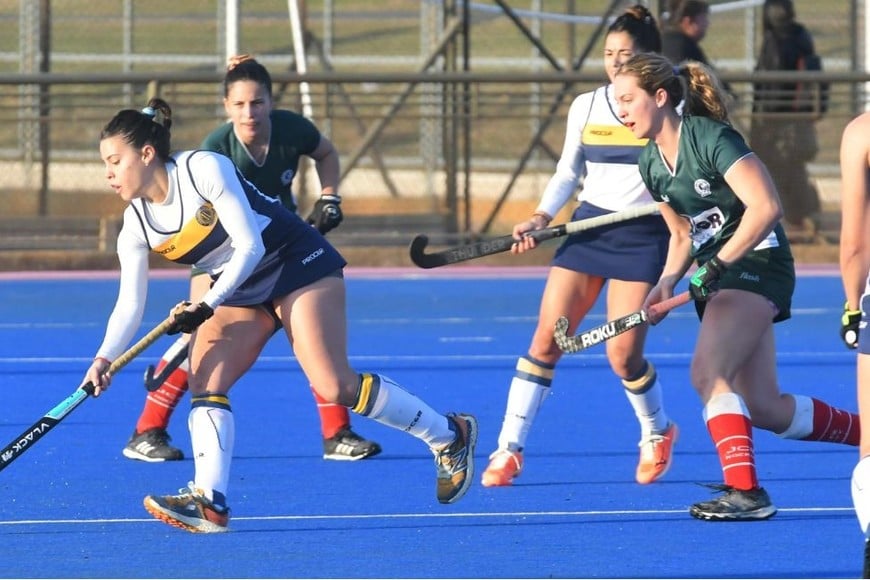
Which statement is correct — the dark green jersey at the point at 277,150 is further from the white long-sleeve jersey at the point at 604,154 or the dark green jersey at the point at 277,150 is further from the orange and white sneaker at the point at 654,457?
the orange and white sneaker at the point at 654,457

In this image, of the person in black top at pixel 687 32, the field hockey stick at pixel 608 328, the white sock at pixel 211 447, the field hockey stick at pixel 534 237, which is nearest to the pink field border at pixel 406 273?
the person in black top at pixel 687 32

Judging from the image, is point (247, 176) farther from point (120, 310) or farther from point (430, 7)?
point (430, 7)

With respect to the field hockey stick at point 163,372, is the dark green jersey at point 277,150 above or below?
above

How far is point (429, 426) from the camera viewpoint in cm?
521

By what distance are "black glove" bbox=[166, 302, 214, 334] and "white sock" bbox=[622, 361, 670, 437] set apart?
1731mm

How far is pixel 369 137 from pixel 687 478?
8.25m

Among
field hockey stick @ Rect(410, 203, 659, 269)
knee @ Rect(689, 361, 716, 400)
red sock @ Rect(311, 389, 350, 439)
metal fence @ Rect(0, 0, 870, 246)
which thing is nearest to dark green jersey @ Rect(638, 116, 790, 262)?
knee @ Rect(689, 361, 716, 400)

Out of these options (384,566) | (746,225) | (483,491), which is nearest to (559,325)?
(483,491)

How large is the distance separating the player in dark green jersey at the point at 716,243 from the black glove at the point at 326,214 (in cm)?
178

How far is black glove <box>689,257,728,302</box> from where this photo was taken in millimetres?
4773

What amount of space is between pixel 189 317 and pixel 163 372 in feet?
3.07

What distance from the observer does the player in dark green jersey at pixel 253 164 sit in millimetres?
5992

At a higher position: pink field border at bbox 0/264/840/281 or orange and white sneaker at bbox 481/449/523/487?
orange and white sneaker at bbox 481/449/523/487

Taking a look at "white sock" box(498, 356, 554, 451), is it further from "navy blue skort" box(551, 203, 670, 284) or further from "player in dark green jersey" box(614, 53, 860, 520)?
"player in dark green jersey" box(614, 53, 860, 520)
